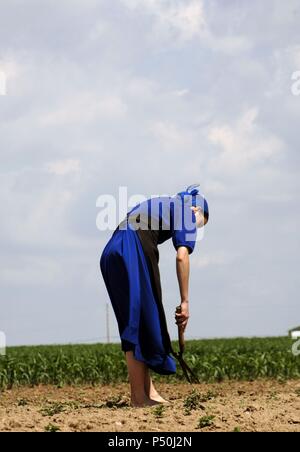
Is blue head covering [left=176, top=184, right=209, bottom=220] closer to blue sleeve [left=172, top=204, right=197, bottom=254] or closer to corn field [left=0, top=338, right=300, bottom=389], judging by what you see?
blue sleeve [left=172, top=204, right=197, bottom=254]

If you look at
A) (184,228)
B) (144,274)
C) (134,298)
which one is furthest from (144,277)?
(184,228)

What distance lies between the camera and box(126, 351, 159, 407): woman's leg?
300 inches

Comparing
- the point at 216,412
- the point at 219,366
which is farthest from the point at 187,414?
the point at 219,366

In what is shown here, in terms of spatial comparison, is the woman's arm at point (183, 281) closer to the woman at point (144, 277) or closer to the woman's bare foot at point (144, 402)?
the woman at point (144, 277)

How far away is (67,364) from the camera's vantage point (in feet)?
54.2

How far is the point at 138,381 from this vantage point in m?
7.63

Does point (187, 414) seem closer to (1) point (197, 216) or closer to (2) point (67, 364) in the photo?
(1) point (197, 216)

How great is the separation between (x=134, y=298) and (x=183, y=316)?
45 cm

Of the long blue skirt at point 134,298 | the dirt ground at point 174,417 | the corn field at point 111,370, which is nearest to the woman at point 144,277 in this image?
the long blue skirt at point 134,298

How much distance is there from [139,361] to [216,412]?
1.05 m

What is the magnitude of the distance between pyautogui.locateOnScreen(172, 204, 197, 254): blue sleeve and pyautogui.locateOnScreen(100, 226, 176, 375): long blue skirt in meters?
0.33
